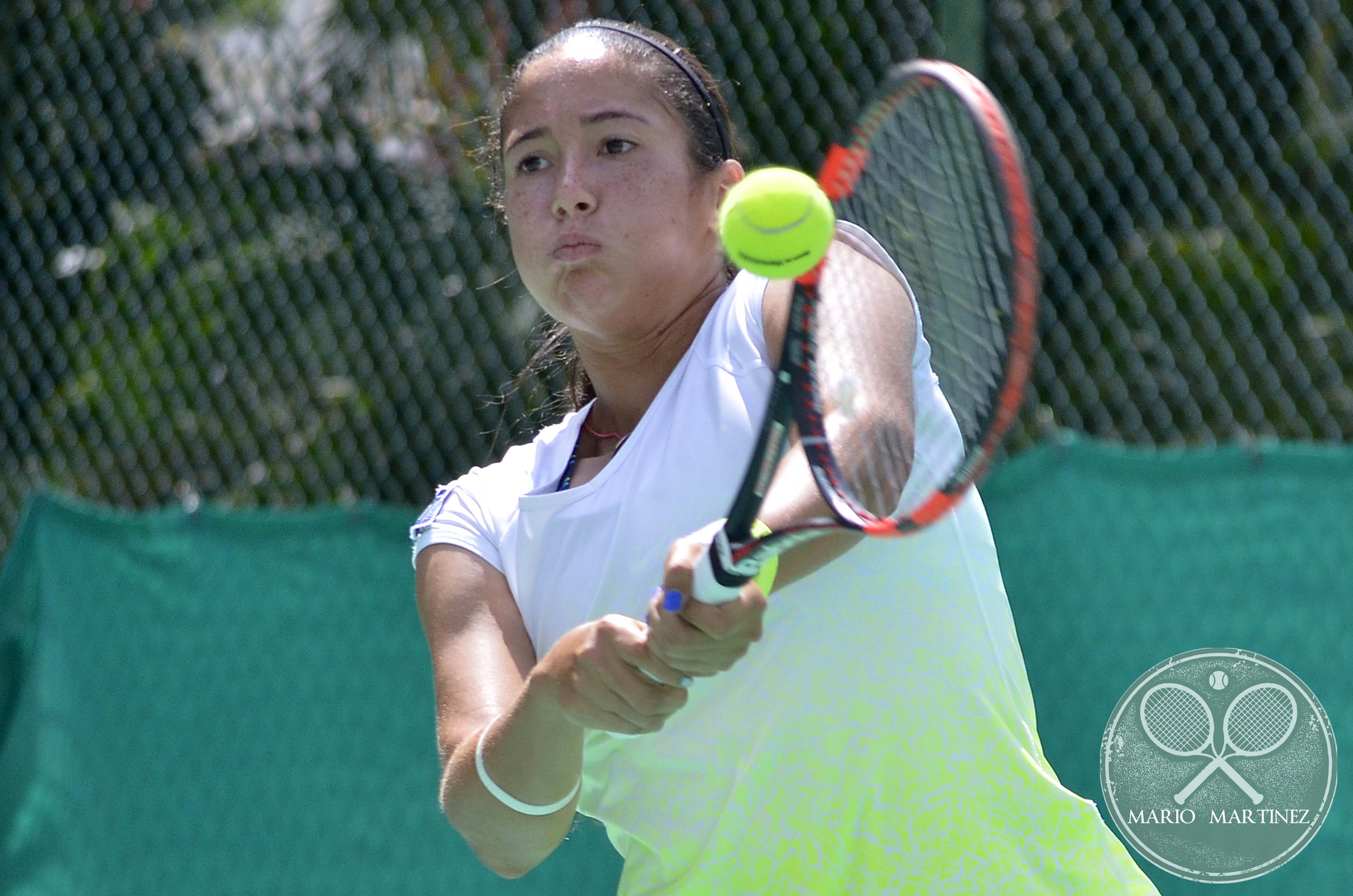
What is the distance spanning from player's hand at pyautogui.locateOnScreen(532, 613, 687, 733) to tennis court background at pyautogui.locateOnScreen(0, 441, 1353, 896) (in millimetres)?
1684

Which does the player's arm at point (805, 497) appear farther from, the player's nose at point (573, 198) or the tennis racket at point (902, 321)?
the player's nose at point (573, 198)

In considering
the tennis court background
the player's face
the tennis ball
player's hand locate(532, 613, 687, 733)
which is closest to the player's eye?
the player's face

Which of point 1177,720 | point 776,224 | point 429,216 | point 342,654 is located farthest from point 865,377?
point 429,216

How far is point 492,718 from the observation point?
176 cm

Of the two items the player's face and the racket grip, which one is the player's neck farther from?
the racket grip

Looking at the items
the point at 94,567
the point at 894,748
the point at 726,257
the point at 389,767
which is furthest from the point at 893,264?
the point at 94,567

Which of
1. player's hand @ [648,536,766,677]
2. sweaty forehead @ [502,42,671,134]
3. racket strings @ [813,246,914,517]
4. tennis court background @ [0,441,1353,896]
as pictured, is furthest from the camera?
tennis court background @ [0,441,1353,896]

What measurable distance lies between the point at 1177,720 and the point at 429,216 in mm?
2450

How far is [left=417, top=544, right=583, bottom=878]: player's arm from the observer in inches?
64.8

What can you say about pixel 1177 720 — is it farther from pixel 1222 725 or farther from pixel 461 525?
pixel 461 525

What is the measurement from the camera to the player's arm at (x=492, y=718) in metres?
1.65

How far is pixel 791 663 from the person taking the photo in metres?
1.70

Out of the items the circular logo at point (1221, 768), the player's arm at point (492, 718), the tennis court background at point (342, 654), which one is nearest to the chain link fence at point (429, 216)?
the tennis court background at point (342, 654)

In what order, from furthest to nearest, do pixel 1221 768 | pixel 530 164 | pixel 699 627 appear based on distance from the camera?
pixel 1221 768
pixel 530 164
pixel 699 627
